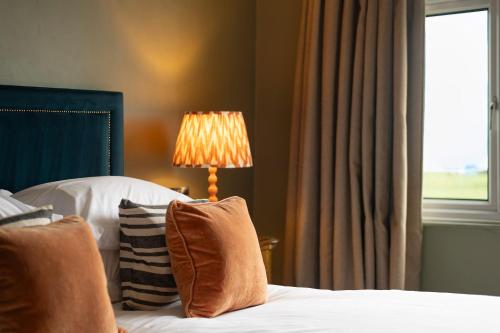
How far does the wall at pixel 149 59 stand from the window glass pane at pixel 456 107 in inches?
40.3

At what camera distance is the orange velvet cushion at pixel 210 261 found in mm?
2207

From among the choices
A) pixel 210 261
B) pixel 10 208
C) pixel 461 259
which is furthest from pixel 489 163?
pixel 10 208

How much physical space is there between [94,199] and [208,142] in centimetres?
86

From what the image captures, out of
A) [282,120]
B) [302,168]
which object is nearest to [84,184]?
[302,168]

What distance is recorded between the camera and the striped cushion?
6.05 feet

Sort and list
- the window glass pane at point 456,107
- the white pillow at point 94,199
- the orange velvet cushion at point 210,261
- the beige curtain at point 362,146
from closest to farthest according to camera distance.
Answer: the orange velvet cushion at point 210,261 → the white pillow at point 94,199 → the beige curtain at point 362,146 → the window glass pane at point 456,107

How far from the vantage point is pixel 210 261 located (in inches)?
87.7

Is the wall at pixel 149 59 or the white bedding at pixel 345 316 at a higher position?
the wall at pixel 149 59

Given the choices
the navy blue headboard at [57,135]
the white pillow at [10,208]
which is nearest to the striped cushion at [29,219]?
the white pillow at [10,208]

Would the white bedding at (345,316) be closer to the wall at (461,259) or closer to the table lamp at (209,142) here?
the table lamp at (209,142)

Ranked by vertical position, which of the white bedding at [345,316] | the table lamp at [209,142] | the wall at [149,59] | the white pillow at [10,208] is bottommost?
the white bedding at [345,316]

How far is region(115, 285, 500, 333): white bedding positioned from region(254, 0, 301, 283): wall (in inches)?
64.9

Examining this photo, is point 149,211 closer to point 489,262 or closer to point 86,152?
point 86,152

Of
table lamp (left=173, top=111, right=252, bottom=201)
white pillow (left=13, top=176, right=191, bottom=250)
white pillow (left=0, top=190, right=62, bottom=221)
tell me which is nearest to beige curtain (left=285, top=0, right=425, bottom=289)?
table lamp (left=173, top=111, right=252, bottom=201)
